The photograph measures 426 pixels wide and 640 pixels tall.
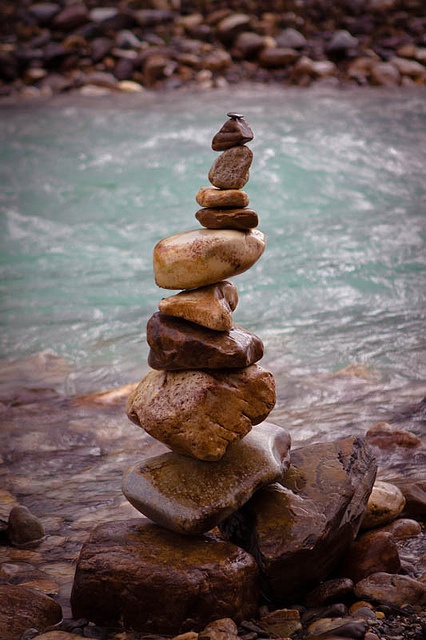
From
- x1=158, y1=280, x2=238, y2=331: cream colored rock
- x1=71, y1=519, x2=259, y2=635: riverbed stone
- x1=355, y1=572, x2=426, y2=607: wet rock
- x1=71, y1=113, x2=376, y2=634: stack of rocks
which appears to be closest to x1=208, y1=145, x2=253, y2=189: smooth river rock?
x1=71, y1=113, x2=376, y2=634: stack of rocks

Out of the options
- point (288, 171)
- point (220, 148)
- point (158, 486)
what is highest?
point (220, 148)

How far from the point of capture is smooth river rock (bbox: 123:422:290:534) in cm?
371

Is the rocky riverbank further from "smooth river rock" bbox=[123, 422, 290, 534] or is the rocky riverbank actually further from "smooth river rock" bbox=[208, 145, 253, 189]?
"smooth river rock" bbox=[123, 422, 290, 534]

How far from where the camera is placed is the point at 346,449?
424 cm

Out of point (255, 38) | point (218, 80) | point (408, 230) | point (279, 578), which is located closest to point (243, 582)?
point (279, 578)

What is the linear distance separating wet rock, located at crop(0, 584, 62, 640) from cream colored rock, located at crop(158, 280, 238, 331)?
1.48 m

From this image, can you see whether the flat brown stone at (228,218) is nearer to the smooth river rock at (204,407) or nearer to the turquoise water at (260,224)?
the smooth river rock at (204,407)

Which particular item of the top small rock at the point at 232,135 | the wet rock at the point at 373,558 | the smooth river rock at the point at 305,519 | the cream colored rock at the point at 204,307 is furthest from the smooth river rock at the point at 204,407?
the top small rock at the point at 232,135

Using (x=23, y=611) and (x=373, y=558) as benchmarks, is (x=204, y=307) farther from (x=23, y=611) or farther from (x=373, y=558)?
(x=23, y=611)

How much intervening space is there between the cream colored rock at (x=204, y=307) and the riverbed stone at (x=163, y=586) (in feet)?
3.53

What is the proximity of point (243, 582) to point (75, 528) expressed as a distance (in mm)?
1354

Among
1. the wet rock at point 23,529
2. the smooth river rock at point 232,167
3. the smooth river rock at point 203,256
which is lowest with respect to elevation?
the wet rock at point 23,529

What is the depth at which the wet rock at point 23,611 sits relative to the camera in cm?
345

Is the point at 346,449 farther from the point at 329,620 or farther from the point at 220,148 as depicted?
the point at 220,148
